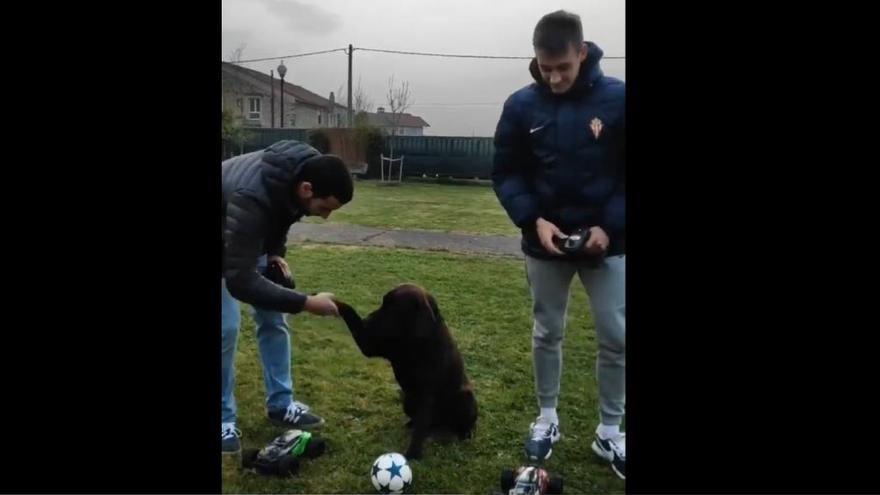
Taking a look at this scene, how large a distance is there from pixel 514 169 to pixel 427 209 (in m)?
0.53

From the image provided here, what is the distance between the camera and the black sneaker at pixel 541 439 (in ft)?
7.53

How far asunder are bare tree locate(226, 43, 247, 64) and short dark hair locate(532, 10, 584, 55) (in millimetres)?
986

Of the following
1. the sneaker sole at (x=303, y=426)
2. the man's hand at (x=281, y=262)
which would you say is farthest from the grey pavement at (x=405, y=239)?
the sneaker sole at (x=303, y=426)

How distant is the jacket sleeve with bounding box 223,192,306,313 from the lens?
7.14 ft

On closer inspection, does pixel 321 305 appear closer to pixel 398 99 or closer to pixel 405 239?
pixel 405 239

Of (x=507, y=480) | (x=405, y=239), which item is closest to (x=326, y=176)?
(x=405, y=239)

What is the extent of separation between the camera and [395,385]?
8.36ft

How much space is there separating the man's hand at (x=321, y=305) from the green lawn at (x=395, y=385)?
9 centimetres

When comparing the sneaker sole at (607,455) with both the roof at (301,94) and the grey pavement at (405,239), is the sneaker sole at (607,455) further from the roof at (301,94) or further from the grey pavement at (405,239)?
the roof at (301,94)

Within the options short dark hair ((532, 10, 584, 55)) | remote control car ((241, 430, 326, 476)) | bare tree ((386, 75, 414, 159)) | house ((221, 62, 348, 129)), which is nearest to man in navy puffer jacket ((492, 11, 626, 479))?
short dark hair ((532, 10, 584, 55))
